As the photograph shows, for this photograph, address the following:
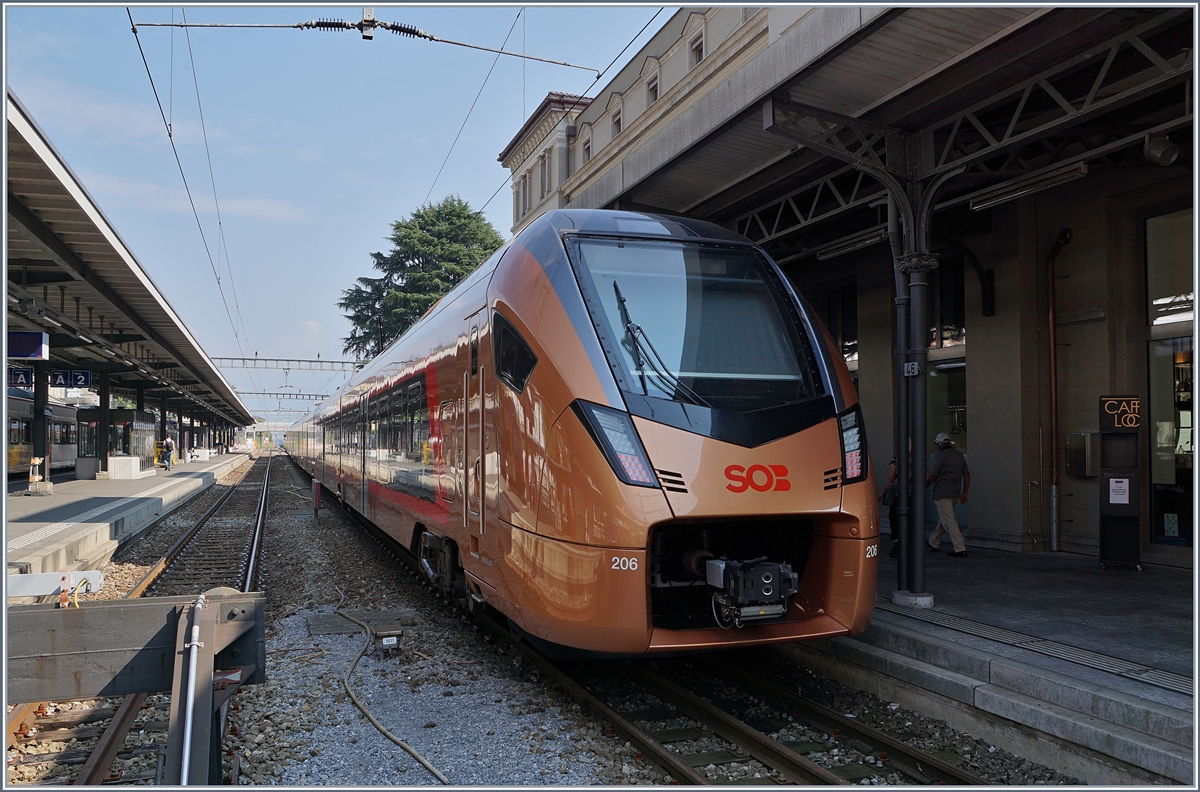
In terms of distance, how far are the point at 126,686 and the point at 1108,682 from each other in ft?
17.0

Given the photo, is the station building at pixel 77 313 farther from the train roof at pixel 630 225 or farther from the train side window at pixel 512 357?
the train roof at pixel 630 225

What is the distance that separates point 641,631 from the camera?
493 centimetres

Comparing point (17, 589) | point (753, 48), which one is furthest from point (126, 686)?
point (753, 48)

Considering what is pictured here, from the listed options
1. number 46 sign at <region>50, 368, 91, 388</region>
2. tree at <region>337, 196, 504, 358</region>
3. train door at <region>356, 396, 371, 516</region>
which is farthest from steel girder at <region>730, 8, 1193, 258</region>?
tree at <region>337, 196, 504, 358</region>

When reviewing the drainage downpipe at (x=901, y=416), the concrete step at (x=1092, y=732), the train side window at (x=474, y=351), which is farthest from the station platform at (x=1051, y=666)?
the train side window at (x=474, y=351)

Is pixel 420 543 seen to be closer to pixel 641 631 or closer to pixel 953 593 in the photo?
pixel 641 631

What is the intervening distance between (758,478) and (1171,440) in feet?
22.8

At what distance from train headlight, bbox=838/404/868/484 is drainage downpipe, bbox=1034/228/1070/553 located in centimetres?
620

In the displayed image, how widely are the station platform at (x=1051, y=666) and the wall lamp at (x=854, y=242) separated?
13.6ft

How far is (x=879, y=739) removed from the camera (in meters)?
4.93

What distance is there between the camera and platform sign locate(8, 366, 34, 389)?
22703mm

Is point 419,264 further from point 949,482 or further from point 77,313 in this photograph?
point 949,482

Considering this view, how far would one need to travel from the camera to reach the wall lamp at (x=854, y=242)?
33.6 feet

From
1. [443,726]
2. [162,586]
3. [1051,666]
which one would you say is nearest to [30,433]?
[162,586]
